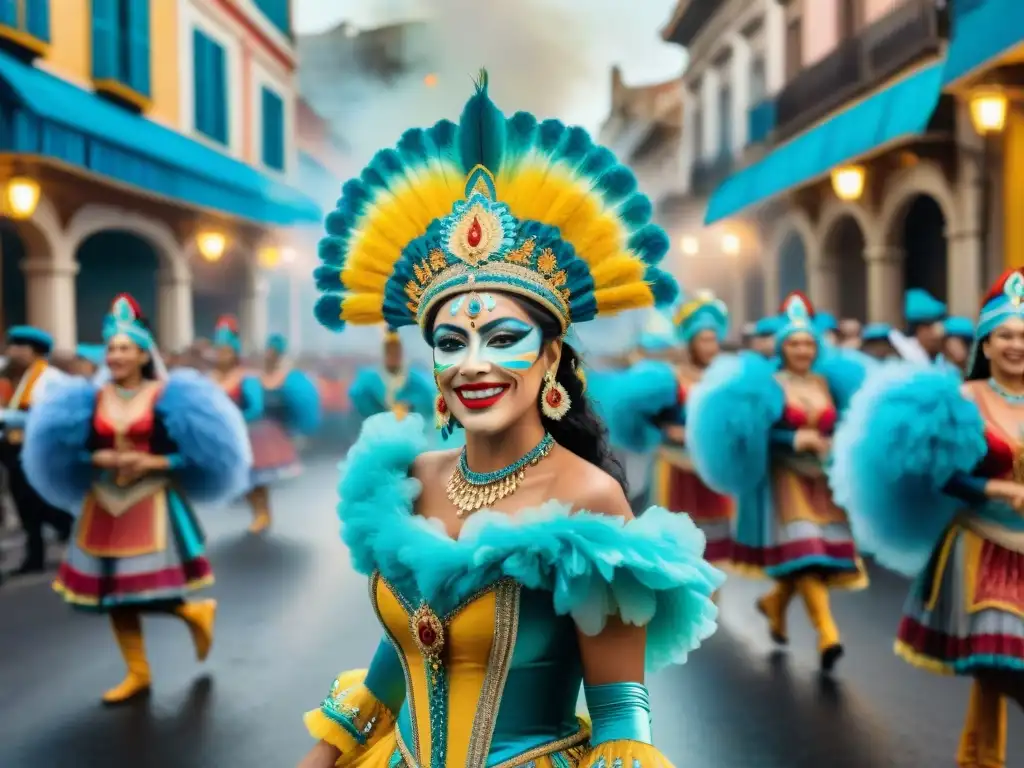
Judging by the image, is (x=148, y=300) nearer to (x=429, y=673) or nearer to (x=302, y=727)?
(x=302, y=727)

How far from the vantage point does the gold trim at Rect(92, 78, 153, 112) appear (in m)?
13.1

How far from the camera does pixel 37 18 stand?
11.3 m

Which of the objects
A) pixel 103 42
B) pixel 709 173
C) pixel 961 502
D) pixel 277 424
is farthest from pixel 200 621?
pixel 709 173

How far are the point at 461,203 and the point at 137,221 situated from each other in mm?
14129

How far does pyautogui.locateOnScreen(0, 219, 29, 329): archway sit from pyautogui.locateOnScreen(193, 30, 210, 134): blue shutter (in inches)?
146

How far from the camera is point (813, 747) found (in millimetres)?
4355

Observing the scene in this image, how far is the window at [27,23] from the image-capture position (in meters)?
10.9

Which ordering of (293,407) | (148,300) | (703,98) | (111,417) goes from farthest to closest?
1. (703,98)
2. (148,300)
3. (293,407)
4. (111,417)

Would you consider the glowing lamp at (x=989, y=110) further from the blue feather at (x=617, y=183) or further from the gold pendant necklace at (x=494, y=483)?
the gold pendant necklace at (x=494, y=483)

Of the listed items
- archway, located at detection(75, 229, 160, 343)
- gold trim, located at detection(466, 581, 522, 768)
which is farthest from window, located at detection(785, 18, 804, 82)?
gold trim, located at detection(466, 581, 522, 768)

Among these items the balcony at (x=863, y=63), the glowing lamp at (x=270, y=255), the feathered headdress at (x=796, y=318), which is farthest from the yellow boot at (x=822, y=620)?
the glowing lamp at (x=270, y=255)

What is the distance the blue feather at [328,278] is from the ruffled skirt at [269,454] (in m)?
7.32

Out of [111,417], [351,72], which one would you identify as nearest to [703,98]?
[351,72]

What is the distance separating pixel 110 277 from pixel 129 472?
12.7 metres
